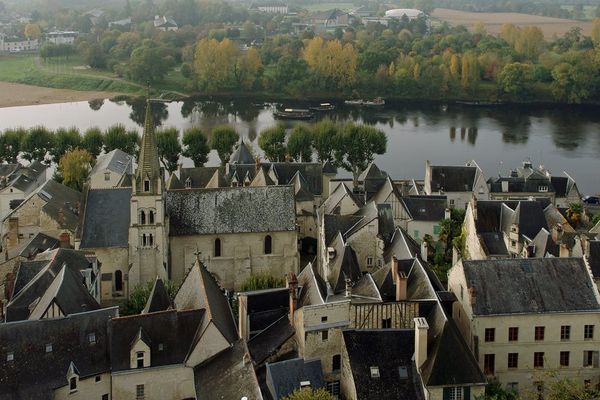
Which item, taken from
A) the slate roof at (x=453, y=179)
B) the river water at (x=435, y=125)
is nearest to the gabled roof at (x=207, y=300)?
the slate roof at (x=453, y=179)

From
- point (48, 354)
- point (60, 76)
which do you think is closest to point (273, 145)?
point (48, 354)

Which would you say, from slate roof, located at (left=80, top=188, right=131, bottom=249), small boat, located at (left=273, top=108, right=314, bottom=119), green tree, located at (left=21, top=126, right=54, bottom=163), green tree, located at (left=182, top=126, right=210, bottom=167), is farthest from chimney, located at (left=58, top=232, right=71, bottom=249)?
small boat, located at (left=273, top=108, right=314, bottom=119)

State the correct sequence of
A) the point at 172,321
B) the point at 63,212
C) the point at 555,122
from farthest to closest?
1. the point at 555,122
2. the point at 63,212
3. the point at 172,321

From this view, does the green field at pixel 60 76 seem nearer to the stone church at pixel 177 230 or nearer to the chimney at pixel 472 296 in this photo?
the stone church at pixel 177 230

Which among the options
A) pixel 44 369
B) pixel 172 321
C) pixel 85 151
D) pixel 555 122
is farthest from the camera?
pixel 555 122

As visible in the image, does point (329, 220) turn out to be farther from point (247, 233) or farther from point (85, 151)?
point (85, 151)

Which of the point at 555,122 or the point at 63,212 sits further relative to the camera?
the point at 555,122

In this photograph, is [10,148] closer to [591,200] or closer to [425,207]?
[425,207]

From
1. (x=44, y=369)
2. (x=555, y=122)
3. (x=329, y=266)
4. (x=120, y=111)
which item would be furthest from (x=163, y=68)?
(x=44, y=369)
